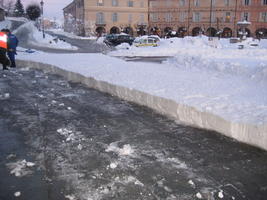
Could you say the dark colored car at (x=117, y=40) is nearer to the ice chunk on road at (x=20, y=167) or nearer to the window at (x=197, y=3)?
the window at (x=197, y=3)

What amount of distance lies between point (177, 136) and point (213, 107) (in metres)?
1.11

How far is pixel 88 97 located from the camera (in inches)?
367

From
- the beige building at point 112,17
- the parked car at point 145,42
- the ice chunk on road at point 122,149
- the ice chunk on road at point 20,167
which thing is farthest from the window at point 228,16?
the ice chunk on road at point 20,167

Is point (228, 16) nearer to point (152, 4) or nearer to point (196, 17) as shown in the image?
point (196, 17)

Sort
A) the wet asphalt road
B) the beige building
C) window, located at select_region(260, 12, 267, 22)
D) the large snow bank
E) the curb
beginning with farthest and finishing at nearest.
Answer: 1. the beige building
2. window, located at select_region(260, 12, 267, 22)
3. the large snow bank
4. the curb
5. the wet asphalt road

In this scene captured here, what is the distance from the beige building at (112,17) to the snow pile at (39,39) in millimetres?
13125

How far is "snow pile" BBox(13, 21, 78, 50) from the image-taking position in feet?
119

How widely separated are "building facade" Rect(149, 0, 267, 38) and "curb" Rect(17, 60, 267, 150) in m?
49.4

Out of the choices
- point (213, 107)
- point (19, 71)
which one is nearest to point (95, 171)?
point (213, 107)

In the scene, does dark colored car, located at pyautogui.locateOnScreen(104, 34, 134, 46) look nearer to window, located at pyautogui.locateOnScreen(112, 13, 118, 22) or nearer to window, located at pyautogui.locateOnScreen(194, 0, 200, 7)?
window, located at pyautogui.locateOnScreen(194, 0, 200, 7)

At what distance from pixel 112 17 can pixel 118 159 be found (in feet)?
204

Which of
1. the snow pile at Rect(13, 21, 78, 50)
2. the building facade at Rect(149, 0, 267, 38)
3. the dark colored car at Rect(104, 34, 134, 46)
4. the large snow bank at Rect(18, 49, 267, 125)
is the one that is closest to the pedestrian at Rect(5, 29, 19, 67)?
the large snow bank at Rect(18, 49, 267, 125)

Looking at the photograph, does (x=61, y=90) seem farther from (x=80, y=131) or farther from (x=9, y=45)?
(x=9, y=45)

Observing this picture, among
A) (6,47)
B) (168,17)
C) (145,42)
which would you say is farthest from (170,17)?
(6,47)
